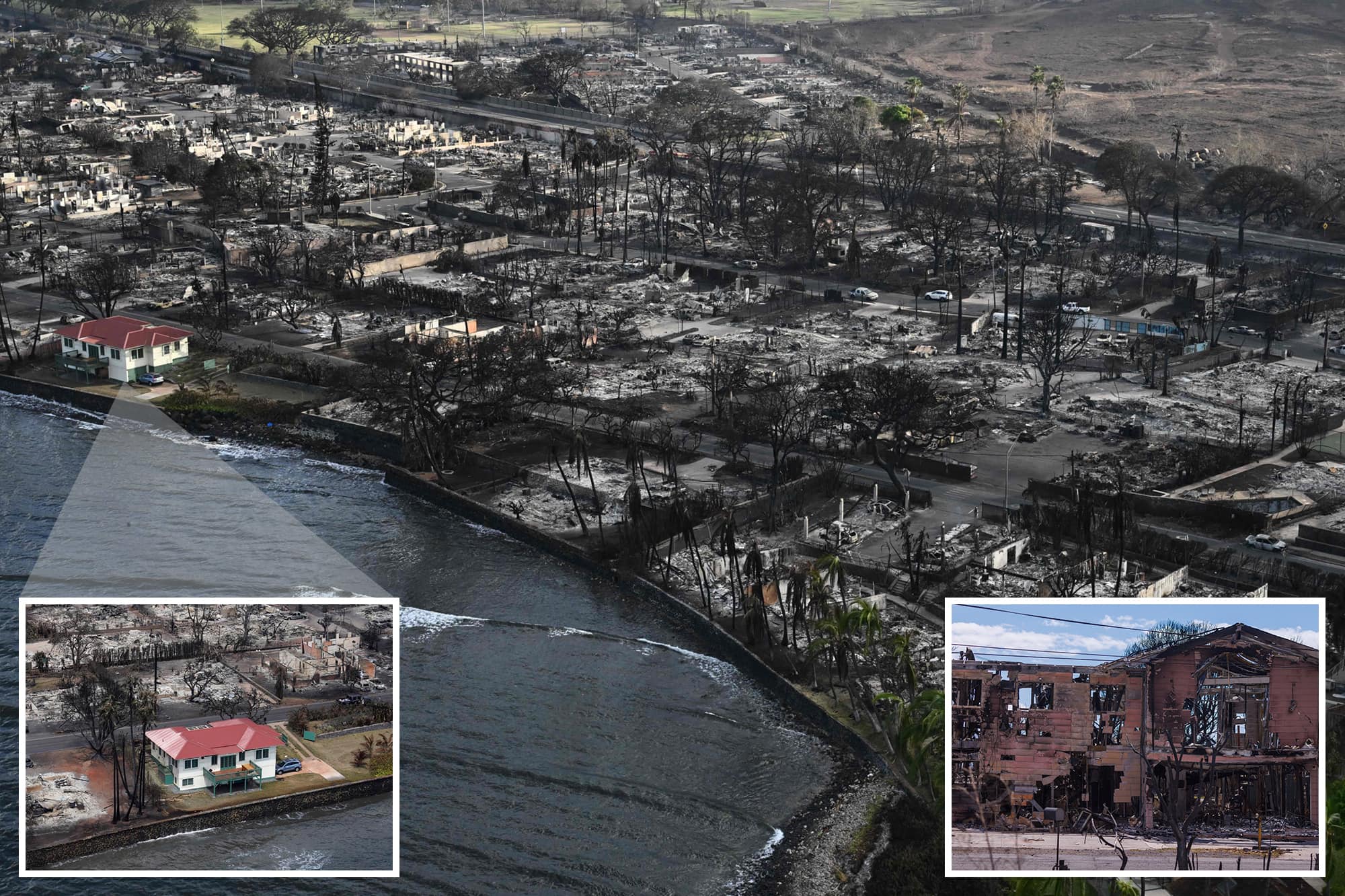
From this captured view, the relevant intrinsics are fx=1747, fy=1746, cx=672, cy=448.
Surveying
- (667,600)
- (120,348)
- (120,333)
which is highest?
(120,333)

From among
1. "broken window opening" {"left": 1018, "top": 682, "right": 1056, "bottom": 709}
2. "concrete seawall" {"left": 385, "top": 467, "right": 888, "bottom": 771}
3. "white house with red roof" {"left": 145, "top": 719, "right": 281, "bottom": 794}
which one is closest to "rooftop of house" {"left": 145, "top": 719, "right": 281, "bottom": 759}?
"white house with red roof" {"left": 145, "top": 719, "right": 281, "bottom": 794}

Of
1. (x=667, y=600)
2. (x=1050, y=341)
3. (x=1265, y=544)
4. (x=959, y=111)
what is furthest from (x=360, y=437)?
(x=959, y=111)

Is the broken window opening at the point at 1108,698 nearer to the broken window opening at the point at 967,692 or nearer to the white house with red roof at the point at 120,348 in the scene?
the broken window opening at the point at 967,692

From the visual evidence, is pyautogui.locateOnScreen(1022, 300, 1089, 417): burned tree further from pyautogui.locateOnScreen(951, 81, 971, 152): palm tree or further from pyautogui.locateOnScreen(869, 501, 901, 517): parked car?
pyautogui.locateOnScreen(951, 81, 971, 152): palm tree

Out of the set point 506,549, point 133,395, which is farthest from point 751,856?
point 133,395

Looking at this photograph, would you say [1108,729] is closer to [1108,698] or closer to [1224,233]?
[1108,698]

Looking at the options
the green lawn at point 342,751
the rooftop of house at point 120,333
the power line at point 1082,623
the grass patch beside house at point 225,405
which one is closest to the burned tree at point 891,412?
the grass patch beside house at point 225,405
